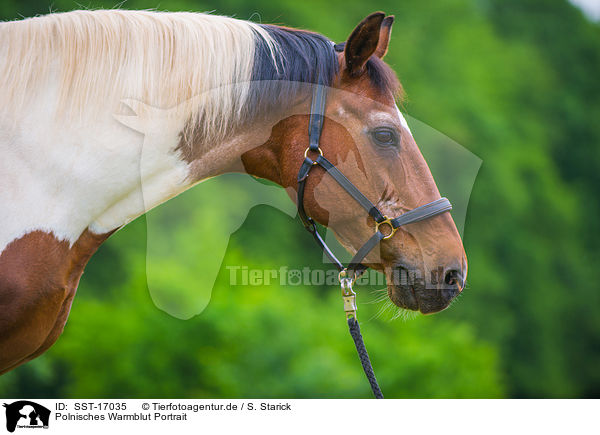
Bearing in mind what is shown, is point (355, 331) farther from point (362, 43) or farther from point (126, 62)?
point (126, 62)

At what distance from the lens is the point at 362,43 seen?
2615 millimetres

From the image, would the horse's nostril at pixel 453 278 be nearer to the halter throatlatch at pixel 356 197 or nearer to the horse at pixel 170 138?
the horse at pixel 170 138

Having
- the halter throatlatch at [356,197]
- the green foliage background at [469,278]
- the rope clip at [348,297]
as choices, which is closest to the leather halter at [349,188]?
the halter throatlatch at [356,197]

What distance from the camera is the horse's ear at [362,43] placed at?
8.28 ft

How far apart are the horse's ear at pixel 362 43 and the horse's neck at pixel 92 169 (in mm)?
594

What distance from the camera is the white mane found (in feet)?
7.81

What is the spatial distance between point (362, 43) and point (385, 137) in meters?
0.47

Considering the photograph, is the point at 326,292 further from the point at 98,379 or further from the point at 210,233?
the point at 98,379

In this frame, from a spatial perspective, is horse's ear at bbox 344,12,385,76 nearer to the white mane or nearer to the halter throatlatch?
the halter throatlatch

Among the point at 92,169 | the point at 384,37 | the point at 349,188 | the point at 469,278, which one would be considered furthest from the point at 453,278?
the point at 469,278

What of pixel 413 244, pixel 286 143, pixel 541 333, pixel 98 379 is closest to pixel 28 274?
pixel 286 143

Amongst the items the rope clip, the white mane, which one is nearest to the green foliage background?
the rope clip

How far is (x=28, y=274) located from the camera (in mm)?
2248

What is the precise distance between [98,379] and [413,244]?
8704 mm
